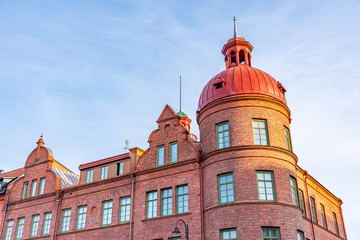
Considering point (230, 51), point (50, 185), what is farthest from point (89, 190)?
point (230, 51)

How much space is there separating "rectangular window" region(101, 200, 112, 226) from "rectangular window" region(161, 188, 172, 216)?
16.4ft

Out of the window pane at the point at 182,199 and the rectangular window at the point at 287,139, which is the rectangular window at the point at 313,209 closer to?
the rectangular window at the point at 287,139

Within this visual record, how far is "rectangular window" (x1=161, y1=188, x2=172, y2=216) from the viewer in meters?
27.0

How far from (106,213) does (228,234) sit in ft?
35.7

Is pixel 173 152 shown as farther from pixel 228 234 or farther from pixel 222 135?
pixel 228 234

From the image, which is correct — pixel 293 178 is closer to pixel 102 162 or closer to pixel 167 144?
pixel 167 144

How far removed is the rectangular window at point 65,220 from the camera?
1261 inches

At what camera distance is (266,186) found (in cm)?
2416

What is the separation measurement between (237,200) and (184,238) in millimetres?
4410

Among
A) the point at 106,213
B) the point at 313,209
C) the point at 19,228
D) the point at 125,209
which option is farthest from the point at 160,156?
the point at 19,228

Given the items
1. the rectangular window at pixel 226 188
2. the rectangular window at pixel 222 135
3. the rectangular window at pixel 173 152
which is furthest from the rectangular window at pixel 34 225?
the rectangular window at pixel 222 135

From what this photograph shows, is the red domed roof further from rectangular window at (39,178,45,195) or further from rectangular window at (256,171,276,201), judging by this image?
rectangular window at (39,178,45,195)

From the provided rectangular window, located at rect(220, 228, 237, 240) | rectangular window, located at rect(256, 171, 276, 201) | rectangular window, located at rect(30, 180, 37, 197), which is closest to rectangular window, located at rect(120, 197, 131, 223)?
rectangular window, located at rect(220, 228, 237, 240)

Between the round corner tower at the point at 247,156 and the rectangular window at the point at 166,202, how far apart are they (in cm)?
295
